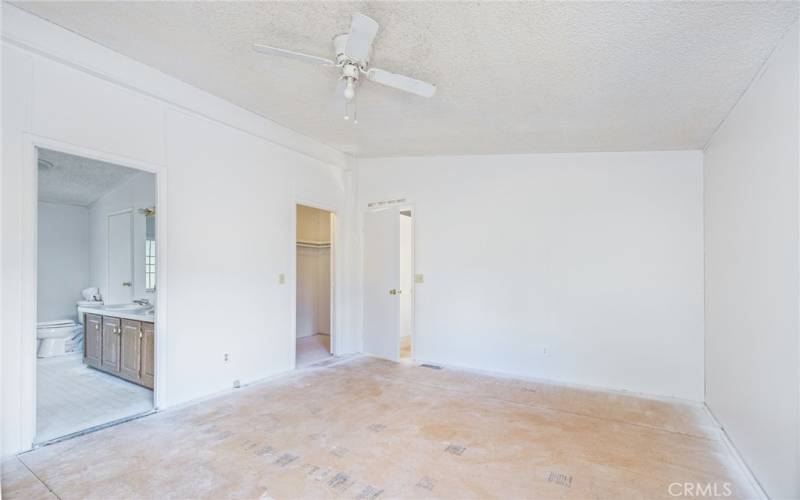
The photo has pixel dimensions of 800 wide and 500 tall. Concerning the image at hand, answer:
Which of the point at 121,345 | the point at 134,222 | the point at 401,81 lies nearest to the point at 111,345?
the point at 121,345

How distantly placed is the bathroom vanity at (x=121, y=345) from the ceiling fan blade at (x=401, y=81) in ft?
10.4

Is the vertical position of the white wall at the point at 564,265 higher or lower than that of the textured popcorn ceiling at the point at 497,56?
lower

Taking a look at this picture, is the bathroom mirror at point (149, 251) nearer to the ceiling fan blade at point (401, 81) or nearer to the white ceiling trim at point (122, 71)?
the white ceiling trim at point (122, 71)

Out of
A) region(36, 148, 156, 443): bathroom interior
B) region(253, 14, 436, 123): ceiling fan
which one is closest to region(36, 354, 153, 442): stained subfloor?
region(36, 148, 156, 443): bathroom interior

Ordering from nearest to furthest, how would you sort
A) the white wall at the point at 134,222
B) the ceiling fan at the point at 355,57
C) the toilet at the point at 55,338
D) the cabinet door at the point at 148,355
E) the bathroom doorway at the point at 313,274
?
the ceiling fan at the point at 355,57
the cabinet door at the point at 148,355
the toilet at the point at 55,338
the white wall at the point at 134,222
the bathroom doorway at the point at 313,274

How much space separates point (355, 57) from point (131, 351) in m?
3.76

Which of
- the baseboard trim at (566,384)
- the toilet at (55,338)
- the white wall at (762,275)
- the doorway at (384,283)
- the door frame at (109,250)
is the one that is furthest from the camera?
the door frame at (109,250)

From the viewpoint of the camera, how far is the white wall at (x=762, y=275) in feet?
6.64

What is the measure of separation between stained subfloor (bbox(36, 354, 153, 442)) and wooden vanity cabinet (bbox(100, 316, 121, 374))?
0.13 m

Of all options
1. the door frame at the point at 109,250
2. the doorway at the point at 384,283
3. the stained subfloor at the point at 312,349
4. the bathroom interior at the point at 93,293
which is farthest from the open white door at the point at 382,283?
the door frame at the point at 109,250

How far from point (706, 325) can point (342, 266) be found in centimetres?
431

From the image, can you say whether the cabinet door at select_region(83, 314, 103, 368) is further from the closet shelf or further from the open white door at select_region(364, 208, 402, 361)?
the open white door at select_region(364, 208, 402, 361)

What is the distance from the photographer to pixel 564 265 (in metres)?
4.53

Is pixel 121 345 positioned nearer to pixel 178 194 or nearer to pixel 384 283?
pixel 178 194
